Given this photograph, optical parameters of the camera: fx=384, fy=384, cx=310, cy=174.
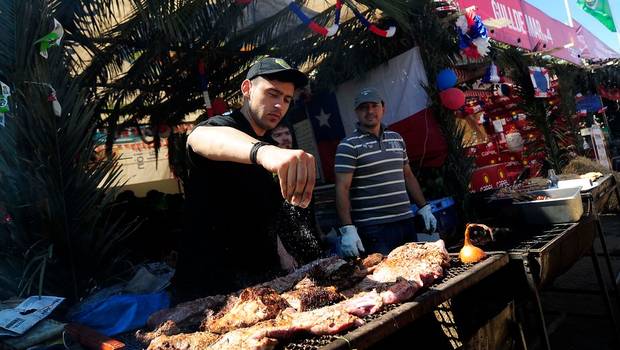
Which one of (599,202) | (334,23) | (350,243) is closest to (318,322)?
(350,243)

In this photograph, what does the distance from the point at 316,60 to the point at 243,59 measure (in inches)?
46.9

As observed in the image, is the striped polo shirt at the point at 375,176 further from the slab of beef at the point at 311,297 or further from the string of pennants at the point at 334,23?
the slab of beef at the point at 311,297

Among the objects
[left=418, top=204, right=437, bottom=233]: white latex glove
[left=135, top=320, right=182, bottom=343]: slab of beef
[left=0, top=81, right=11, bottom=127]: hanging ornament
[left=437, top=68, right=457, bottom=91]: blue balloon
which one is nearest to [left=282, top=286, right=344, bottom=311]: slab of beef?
[left=135, top=320, right=182, bottom=343]: slab of beef

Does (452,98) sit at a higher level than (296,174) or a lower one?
higher

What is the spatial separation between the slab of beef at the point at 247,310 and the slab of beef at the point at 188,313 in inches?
4.2

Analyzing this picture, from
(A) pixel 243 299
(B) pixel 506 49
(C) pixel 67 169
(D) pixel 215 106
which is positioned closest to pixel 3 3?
(C) pixel 67 169

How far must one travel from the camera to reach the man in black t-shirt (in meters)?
2.11

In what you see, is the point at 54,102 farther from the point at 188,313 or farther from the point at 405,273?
the point at 405,273

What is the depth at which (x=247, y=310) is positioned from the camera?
5.37 feet

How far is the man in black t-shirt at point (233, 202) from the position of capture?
2.11 metres

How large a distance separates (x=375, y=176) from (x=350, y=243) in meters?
0.75

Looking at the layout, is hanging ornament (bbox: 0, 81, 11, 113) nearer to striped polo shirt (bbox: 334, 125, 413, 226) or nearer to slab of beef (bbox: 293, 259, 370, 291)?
slab of beef (bbox: 293, 259, 370, 291)

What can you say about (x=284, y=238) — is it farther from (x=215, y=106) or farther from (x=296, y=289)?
(x=215, y=106)

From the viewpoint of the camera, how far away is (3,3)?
2576mm
